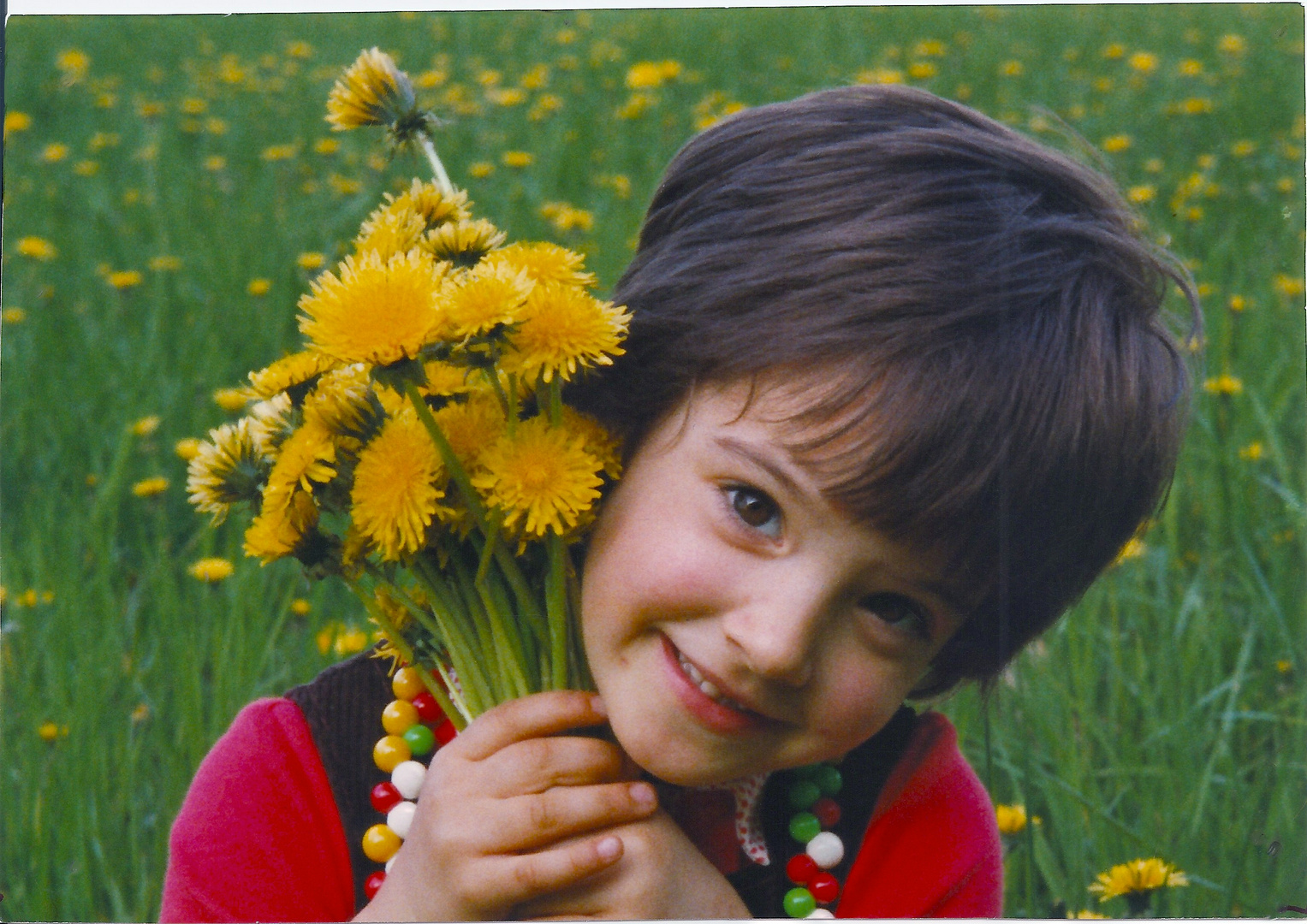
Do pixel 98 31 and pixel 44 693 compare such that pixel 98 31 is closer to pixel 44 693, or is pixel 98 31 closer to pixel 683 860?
pixel 44 693

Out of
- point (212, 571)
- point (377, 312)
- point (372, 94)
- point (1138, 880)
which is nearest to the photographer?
point (377, 312)

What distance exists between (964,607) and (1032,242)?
0.59 ft

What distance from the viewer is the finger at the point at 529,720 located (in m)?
0.66

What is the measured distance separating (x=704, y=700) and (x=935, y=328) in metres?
0.20

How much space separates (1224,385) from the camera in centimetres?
101

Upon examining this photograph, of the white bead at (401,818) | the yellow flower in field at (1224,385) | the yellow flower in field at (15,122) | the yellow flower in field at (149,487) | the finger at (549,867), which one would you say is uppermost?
the yellow flower in field at (15,122)

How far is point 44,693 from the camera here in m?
0.88

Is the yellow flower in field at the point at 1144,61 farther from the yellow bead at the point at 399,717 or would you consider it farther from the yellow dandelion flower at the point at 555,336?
the yellow bead at the point at 399,717

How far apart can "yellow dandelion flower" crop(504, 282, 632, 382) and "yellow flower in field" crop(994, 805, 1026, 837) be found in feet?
1.48

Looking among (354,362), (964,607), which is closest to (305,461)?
(354,362)

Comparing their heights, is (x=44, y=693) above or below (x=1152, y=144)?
below

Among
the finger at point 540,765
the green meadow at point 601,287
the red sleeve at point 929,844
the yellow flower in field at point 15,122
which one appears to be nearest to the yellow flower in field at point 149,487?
the green meadow at point 601,287

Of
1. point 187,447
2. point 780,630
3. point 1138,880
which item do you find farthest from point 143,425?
point 1138,880

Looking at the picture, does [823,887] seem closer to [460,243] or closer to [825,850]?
[825,850]
